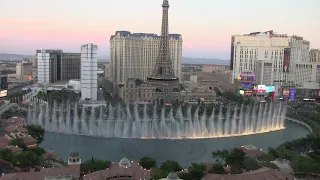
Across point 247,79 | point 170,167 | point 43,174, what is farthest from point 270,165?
point 247,79

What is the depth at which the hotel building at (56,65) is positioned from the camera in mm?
63250

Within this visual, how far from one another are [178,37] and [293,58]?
75.5 ft

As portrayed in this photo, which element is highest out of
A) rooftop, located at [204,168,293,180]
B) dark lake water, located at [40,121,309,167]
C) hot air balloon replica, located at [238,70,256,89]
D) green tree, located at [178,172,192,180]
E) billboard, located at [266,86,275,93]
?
hot air balloon replica, located at [238,70,256,89]

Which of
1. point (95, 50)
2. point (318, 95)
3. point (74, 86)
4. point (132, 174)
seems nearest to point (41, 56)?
point (74, 86)

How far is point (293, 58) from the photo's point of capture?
6888cm

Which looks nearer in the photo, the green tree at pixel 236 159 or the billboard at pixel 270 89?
the green tree at pixel 236 159

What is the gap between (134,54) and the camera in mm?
60719

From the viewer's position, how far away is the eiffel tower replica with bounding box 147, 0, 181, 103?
166 ft

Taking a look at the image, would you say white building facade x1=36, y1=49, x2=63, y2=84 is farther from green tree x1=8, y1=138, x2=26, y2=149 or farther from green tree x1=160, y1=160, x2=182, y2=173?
green tree x1=160, y1=160, x2=182, y2=173

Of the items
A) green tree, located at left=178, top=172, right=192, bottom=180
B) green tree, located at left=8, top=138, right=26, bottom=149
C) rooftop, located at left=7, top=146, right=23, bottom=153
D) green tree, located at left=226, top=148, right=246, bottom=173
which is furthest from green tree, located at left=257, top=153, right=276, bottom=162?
green tree, located at left=8, top=138, right=26, bottom=149

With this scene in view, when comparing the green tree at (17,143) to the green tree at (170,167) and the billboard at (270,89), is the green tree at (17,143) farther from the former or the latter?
the billboard at (270,89)

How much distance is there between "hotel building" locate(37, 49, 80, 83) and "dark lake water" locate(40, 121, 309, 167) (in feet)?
118

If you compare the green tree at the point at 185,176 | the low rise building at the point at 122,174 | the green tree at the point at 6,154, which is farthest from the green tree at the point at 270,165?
the green tree at the point at 6,154

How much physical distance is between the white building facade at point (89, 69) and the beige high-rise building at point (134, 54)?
1316 centimetres
